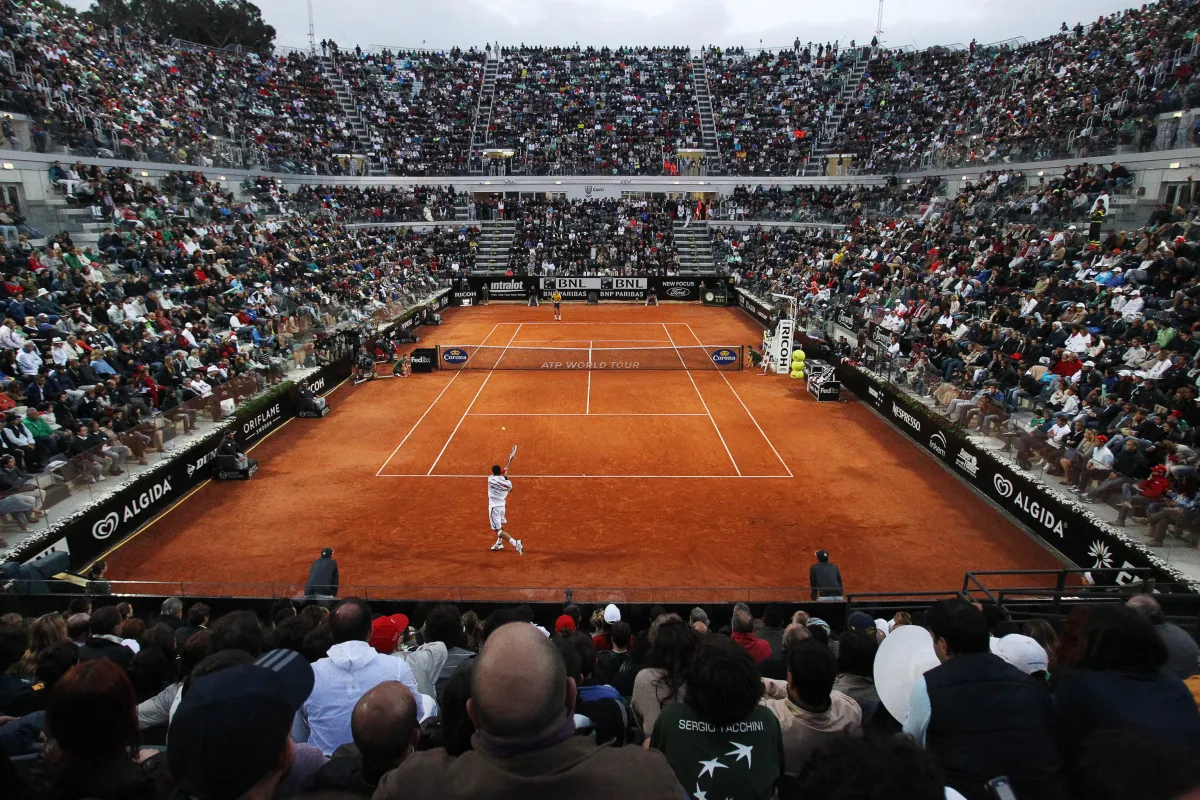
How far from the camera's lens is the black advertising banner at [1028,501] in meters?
12.3

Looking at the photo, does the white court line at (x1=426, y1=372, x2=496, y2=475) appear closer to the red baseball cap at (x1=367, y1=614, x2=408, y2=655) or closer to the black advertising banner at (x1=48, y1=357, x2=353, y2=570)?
the black advertising banner at (x1=48, y1=357, x2=353, y2=570)

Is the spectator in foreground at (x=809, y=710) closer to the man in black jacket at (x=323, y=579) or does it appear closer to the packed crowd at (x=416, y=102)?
the man in black jacket at (x=323, y=579)

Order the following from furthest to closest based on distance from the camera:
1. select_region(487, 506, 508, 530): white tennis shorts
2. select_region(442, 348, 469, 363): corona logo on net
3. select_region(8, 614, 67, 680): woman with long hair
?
select_region(442, 348, 469, 363): corona logo on net, select_region(487, 506, 508, 530): white tennis shorts, select_region(8, 614, 67, 680): woman with long hair

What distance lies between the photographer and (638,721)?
16.9 feet

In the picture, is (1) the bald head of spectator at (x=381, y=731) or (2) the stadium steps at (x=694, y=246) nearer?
(1) the bald head of spectator at (x=381, y=731)

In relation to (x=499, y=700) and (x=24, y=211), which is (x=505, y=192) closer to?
(x=24, y=211)

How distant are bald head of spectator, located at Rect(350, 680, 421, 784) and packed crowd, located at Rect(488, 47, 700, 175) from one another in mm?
57067

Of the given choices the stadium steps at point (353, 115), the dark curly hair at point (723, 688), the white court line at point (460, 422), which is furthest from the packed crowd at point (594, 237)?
the dark curly hair at point (723, 688)

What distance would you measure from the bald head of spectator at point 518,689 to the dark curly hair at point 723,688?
1409mm

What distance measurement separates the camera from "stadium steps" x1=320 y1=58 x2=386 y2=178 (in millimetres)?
55562

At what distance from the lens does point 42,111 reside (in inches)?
1045

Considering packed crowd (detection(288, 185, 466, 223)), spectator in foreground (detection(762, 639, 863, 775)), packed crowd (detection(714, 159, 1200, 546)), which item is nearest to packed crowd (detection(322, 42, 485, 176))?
packed crowd (detection(288, 185, 466, 223))

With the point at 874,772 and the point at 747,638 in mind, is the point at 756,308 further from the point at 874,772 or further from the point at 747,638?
the point at 874,772

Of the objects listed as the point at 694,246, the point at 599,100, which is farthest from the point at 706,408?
the point at 599,100
